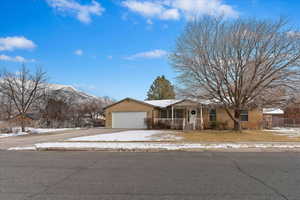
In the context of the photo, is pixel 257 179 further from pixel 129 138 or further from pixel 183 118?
pixel 183 118

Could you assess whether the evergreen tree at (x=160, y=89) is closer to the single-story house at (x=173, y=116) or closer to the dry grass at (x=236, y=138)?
the single-story house at (x=173, y=116)

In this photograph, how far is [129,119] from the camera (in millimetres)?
25719

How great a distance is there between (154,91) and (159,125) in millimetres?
21371

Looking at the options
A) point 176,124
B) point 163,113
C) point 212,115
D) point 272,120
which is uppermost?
point 163,113

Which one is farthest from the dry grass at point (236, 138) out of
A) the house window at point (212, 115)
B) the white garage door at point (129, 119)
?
the white garage door at point (129, 119)

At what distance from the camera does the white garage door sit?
25250mm

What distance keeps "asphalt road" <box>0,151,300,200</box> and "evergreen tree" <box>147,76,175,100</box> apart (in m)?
36.1

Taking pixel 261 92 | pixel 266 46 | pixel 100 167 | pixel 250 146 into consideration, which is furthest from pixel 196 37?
pixel 100 167

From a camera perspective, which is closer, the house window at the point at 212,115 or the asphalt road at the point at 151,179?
the asphalt road at the point at 151,179

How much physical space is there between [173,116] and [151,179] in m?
19.8

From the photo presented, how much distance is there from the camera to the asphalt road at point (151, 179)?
4.30 meters

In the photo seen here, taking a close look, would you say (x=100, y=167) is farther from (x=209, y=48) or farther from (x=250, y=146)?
(x=209, y=48)

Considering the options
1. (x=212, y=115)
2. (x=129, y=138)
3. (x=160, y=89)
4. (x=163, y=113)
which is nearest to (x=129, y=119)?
(x=163, y=113)

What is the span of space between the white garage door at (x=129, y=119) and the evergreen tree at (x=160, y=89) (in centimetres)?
1867
